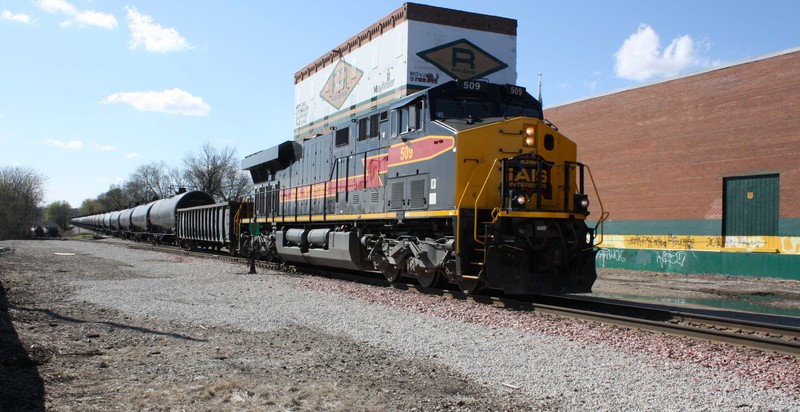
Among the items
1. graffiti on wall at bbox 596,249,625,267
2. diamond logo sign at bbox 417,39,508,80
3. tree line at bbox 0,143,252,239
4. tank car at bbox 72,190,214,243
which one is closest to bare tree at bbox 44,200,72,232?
tree line at bbox 0,143,252,239

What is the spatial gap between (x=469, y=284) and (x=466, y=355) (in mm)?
4039

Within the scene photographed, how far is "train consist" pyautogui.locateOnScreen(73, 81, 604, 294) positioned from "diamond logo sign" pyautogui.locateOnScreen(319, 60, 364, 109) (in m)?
22.4

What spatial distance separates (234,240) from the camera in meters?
23.6

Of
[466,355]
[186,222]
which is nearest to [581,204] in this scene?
[466,355]

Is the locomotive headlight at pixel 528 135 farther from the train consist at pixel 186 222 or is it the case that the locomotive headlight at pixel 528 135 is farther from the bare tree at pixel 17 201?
the bare tree at pixel 17 201

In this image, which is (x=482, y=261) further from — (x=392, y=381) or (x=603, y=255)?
(x=603, y=255)

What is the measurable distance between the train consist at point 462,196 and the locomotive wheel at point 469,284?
0.16ft

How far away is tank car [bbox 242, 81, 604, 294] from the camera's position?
9828 millimetres

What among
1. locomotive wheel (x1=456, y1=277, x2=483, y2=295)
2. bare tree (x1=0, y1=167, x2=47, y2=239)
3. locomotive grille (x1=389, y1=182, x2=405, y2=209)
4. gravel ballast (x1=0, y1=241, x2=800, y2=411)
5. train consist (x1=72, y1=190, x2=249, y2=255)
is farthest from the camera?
bare tree (x1=0, y1=167, x2=47, y2=239)

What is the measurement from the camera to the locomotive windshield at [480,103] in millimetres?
10953

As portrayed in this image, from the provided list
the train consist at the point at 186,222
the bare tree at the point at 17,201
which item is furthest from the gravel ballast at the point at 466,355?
the bare tree at the point at 17,201

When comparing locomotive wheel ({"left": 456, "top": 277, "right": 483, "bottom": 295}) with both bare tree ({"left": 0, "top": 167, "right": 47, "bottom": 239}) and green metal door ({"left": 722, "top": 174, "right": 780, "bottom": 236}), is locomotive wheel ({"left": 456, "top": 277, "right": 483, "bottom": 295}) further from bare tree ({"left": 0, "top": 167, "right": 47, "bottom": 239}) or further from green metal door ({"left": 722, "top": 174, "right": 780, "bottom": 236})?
bare tree ({"left": 0, "top": 167, "right": 47, "bottom": 239})

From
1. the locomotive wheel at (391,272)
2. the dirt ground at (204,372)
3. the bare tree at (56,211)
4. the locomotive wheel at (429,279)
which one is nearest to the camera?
the dirt ground at (204,372)

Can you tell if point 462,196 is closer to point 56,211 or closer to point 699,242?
point 699,242
